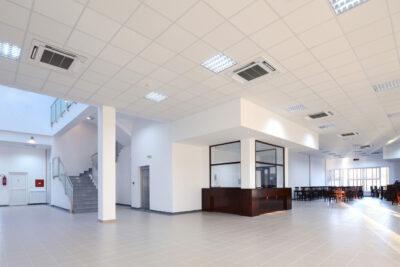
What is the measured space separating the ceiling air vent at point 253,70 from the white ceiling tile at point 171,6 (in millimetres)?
2128

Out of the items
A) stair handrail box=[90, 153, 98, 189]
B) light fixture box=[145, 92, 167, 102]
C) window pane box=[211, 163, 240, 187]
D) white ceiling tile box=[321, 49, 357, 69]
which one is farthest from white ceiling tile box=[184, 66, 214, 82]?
stair handrail box=[90, 153, 98, 189]

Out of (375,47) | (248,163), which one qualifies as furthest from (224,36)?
(248,163)

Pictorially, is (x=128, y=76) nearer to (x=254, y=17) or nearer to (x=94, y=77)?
(x=94, y=77)

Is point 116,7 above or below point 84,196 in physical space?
above

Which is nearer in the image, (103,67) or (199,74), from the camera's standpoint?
(103,67)

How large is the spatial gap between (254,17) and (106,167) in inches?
251

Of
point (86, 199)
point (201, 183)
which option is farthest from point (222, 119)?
point (86, 199)

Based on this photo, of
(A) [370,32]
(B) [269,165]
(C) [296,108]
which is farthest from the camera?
(B) [269,165]

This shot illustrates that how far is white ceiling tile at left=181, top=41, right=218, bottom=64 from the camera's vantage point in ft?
15.5

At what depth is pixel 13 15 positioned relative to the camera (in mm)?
3834

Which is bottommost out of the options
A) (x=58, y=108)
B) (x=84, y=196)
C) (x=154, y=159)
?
(x=84, y=196)

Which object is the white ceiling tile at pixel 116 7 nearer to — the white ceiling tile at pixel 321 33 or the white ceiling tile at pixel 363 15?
the white ceiling tile at pixel 321 33

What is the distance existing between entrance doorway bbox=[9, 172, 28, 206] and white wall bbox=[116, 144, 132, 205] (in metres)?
5.86

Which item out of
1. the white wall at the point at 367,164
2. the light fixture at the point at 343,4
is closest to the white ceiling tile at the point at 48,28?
the light fixture at the point at 343,4
